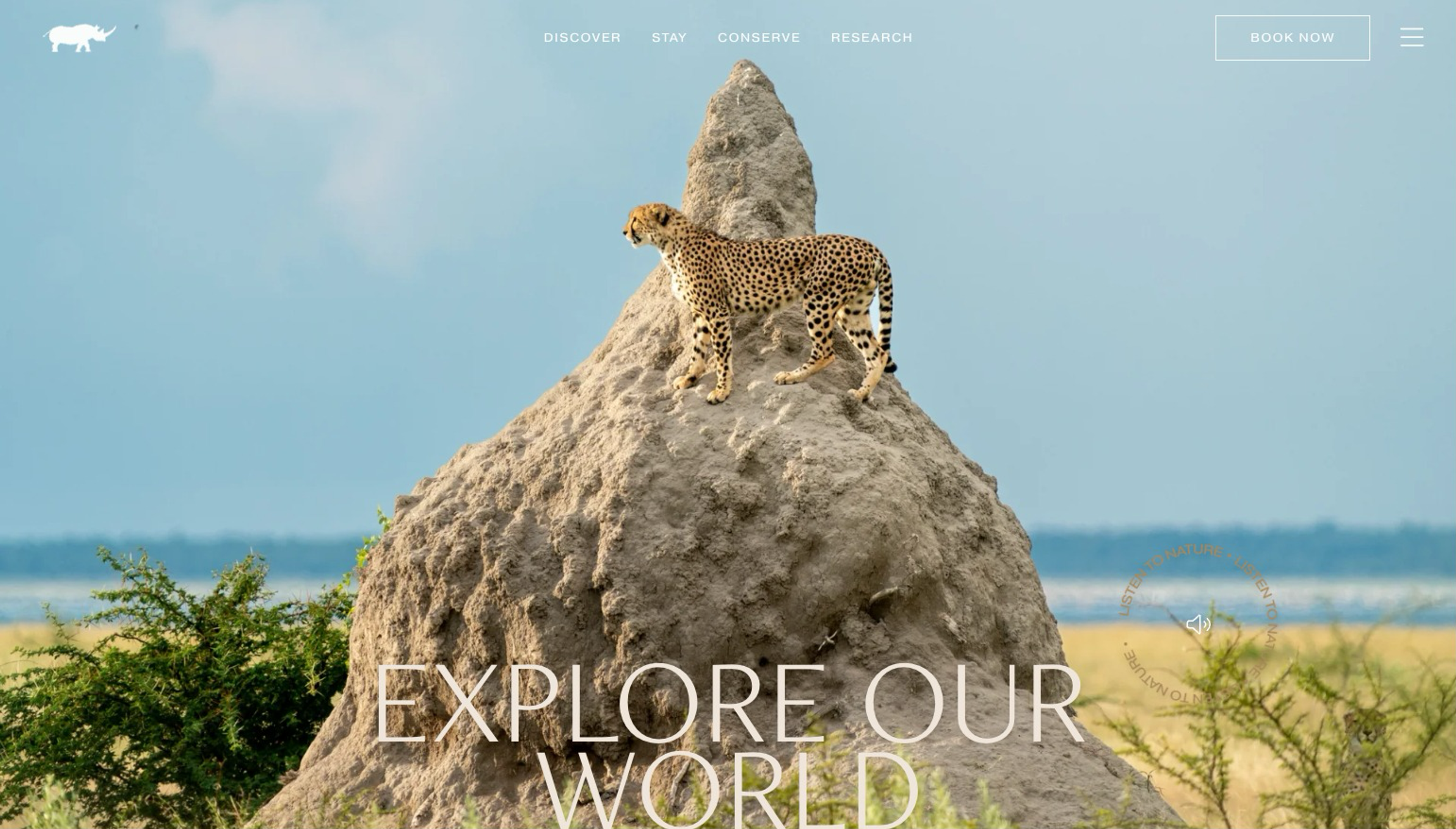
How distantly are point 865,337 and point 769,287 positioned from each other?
0.61 meters

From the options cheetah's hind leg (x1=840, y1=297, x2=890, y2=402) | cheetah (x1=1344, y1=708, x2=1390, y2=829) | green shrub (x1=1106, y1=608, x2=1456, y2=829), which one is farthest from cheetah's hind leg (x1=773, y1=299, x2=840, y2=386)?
cheetah (x1=1344, y1=708, x2=1390, y2=829)

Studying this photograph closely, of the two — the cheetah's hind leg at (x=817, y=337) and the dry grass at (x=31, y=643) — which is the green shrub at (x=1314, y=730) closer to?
the cheetah's hind leg at (x=817, y=337)

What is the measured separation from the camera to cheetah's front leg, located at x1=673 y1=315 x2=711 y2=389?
304 inches

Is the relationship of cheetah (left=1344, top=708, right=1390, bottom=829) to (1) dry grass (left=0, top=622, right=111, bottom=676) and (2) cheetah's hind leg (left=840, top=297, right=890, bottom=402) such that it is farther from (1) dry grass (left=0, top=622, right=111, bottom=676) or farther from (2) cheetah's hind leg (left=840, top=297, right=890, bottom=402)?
(1) dry grass (left=0, top=622, right=111, bottom=676)

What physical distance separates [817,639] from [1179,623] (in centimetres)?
161

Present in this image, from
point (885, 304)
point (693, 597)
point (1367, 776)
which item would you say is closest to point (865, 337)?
point (885, 304)

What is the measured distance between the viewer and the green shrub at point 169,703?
31.8ft

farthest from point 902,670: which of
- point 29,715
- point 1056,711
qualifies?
point 29,715

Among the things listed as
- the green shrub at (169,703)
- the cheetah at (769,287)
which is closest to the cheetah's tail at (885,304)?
the cheetah at (769,287)

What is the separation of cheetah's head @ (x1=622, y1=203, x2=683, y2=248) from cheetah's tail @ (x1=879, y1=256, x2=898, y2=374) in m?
1.06

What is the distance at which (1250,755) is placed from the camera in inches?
531

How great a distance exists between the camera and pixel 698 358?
7.75 metres

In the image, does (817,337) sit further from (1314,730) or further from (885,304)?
(1314,730)

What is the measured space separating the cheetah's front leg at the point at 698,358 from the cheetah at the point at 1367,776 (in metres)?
3.32
